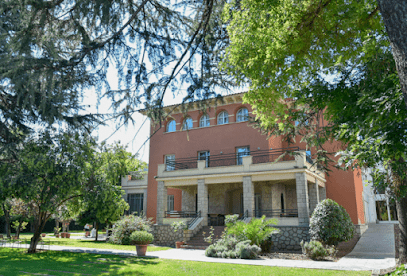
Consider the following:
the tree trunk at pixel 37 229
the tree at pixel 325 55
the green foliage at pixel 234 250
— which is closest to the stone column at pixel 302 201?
the green foliage at pixel 234 250

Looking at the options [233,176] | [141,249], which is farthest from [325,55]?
[233,176]

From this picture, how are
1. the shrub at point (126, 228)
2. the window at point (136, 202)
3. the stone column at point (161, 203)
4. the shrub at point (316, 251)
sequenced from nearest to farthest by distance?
the shrub at point (316, 251) → the shrub at point (126, 228) → the stone column at point (161, 203) → the window at point (136, 202)

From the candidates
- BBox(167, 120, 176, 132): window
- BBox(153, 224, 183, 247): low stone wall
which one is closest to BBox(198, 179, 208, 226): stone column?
BBox(153, 224, 183, 247): low stone wall

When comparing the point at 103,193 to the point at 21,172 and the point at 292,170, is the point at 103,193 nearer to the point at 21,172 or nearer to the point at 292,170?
the point at 21,172

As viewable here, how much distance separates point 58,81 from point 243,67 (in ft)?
11.3

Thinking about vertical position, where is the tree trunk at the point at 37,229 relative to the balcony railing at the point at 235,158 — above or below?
below

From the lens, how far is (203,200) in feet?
64.6

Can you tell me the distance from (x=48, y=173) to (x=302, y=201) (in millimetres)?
12762

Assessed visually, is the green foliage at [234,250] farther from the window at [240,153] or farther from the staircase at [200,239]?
the window at [240,153]

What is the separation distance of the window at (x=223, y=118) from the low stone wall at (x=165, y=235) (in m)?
8.70

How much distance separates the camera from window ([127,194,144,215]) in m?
26.0

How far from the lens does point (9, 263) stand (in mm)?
10797

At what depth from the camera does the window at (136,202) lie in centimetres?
2597

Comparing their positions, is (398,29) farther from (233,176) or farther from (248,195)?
(233,176)
